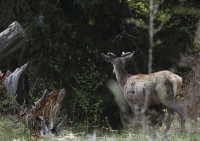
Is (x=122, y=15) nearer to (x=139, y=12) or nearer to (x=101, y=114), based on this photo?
(x=139, y=12)

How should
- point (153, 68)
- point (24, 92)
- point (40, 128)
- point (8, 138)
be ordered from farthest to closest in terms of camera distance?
point (24, 92) < point (153, 68) < point (40, 128) < point (8, 138)

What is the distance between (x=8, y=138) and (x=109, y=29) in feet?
25.2

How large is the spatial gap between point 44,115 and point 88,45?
6.46 m

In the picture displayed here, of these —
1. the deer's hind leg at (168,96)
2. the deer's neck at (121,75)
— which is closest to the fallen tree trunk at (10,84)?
the deer's hind leg at (168,96)

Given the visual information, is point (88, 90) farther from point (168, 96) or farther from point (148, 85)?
point (168, 96)

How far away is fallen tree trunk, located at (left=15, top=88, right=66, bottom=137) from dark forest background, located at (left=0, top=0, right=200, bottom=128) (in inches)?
199

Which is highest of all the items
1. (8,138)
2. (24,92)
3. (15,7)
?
(15,7)

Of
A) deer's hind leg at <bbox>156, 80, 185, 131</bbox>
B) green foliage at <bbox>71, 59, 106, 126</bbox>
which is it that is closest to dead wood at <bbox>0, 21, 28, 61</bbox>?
A: deer's hind leg at <bbox>156, 80, 185, 131</bbox>

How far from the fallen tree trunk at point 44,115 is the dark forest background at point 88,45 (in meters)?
5.06

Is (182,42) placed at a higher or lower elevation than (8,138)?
higher

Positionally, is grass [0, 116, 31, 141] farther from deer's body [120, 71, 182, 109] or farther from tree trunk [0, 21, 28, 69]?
deer's body [120, 71, 182, 109]

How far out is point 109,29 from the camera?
1433cm

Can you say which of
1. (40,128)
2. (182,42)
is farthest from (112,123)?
(40,128)

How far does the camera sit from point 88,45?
1424 centimetres
